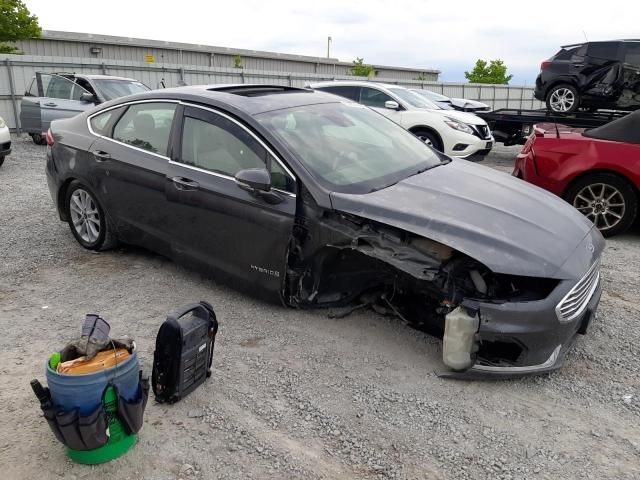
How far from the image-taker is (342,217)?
11.5ft

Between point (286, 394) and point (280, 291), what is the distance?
0.89m

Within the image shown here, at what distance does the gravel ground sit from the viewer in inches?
100

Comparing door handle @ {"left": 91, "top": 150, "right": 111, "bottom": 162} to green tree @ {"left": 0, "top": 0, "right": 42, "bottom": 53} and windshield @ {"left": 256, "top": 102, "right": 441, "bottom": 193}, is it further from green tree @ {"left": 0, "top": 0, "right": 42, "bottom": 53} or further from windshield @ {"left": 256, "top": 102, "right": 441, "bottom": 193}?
green tree @ {"left": 0, "top": 0, "right": 42, "bottom": 53}

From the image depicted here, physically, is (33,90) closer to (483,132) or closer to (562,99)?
(483,132)

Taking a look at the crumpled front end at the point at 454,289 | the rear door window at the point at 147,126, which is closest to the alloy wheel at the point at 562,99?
the crumpled front end at the point at 454,289

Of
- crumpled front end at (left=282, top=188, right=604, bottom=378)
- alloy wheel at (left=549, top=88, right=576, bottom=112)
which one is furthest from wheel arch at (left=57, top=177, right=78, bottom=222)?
alloy wheel at (left=549, top=88, right=576, bottom=112)

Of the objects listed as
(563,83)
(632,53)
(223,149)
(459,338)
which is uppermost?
(632,53)

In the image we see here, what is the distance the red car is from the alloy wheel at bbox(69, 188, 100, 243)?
4.72 m

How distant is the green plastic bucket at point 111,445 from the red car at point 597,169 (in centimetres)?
527

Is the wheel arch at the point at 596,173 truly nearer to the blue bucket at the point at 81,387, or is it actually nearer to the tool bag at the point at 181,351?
the tool bag at the point at 181,351

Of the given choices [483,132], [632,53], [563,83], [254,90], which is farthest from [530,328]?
[563,83]

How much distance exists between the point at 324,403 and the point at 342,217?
1.18 m

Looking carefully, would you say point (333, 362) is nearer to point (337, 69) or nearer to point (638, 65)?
point (638, 65)

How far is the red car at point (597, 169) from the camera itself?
580 cm
